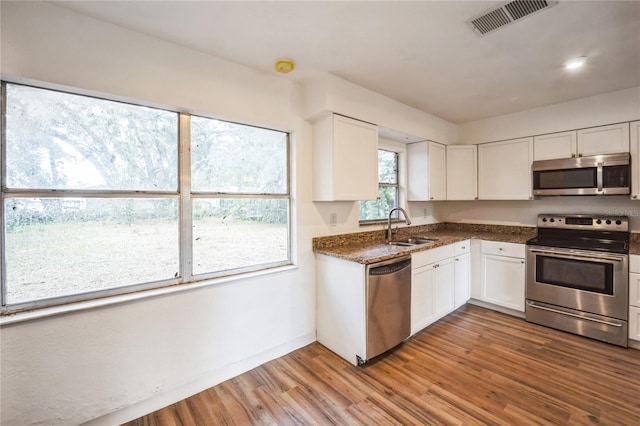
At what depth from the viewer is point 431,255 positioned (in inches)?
113

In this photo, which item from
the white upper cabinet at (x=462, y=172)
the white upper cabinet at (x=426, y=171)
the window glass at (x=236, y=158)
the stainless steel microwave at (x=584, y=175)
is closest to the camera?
the window glass at (x=236, y=158)

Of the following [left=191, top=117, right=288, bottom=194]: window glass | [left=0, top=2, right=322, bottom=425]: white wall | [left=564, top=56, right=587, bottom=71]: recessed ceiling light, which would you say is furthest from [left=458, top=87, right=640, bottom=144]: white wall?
[left=191, top=117, right=288, bottom=194]: window glass

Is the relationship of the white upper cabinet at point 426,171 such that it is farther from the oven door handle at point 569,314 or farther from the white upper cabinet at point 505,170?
the oven door handle at point 569,314

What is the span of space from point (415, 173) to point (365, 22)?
2347 millimetres

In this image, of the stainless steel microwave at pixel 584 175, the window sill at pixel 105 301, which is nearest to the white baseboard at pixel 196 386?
the window sill at pixel 105 301

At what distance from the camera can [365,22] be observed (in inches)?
68.9

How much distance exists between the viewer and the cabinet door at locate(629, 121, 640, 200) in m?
2.76

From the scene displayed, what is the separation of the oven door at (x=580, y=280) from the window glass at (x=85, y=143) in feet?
11.9

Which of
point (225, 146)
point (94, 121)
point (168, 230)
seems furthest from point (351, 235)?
point (94, 121)

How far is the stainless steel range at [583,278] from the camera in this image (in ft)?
8.33

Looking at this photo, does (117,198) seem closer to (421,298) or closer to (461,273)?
(421,298)

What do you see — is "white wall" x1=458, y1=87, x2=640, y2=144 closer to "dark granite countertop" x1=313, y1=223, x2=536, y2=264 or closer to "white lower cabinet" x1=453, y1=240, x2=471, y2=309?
"dark granite countertop" x1=313, y1=223, x2=536, y2=264

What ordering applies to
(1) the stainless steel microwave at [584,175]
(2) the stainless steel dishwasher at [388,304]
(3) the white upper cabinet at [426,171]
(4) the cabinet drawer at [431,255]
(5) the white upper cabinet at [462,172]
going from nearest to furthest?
(2) the stainless steel dishwasher at [388,304] → (4) the cabinet drawer at [431,255] → (1) the stainless steel microwave at [584,175] → (3) the white upper cabinet at [426,171] → (5) the white upper cabinet at [462,172]

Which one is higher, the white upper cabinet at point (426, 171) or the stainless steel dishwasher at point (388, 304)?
the white upper cabinet at point (426, 171)
